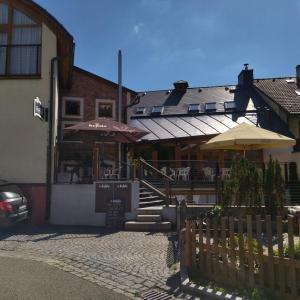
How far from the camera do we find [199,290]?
5.83 meters

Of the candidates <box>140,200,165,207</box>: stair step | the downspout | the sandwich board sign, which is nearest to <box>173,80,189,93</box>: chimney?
the downspout

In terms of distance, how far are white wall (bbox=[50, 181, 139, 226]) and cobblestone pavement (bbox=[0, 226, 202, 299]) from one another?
80cm

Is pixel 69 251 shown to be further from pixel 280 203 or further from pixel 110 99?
pixel 110 99

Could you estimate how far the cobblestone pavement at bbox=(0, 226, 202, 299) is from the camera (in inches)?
259

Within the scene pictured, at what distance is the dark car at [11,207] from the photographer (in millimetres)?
10991

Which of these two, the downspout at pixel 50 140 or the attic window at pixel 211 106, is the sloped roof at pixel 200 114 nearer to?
the attic window at pixel 211 106

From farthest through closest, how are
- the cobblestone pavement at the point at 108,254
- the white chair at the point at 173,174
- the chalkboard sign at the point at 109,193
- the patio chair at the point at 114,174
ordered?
the white chair at the point at 173,174 < the patio chair at the point at 114,174 < the chalkboard sign at the point at 109,193 < the cobblestone pavement at the point at 108,254

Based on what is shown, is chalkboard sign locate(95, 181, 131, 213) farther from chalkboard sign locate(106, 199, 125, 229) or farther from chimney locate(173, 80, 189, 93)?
chimney locate(173, 80, 189, 93)

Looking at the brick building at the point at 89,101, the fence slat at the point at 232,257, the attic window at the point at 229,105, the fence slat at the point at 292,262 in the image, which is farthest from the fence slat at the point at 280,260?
the attic window at the point at 229,105

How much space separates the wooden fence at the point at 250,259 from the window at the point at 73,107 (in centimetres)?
1385

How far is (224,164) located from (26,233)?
31.1ft

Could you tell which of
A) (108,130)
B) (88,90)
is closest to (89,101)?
(88,90)

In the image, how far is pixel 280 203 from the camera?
10.9 meters

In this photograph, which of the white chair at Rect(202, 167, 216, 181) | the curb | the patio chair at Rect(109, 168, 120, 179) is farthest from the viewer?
the white chair at Rect(202, 167, 216, 181)
